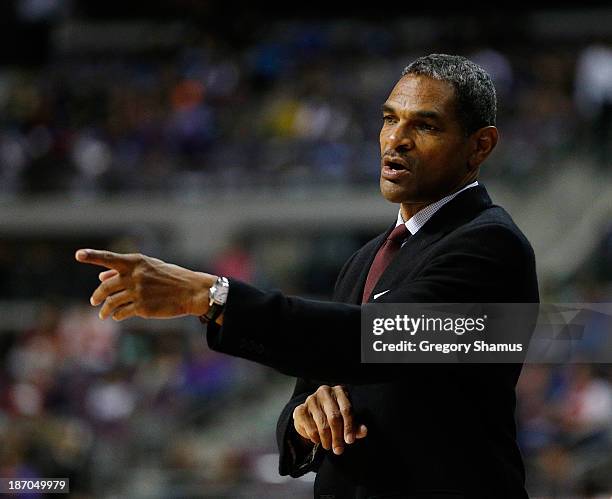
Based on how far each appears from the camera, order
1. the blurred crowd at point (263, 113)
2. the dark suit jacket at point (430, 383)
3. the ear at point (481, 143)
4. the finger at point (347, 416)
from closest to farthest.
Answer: the dark suit jacket at point (430, 383) → the finger at point (347, 416) → the ear at point (481, 143) → the blurred crowd at point (263, 113)

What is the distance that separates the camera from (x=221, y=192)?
1194cm

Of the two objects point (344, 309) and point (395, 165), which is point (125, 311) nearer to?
point (344, 309)

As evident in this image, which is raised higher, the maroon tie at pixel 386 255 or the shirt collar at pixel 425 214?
the shirt collar at pixel 425 214

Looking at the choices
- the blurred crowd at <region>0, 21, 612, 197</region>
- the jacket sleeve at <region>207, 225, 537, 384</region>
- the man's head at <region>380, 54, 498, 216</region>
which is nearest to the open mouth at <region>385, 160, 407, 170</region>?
the man's head at <region>380, 54, 498, 216</region>

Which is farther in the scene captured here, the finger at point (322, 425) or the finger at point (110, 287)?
the finger at point (322, 425)

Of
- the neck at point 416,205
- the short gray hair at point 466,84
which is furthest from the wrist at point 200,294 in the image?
the short gray hair at point 466,84

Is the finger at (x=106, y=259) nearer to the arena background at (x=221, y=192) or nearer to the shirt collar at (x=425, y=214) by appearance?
the shirt collar at (x=425, y=214)

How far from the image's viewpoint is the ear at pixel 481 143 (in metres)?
2.83

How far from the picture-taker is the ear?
2.83 metres

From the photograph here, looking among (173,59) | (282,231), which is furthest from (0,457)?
(173,59)

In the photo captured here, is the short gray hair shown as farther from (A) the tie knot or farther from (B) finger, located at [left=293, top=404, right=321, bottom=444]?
(B) finger, located at [left=293, top=404, right=321, bottom=444]

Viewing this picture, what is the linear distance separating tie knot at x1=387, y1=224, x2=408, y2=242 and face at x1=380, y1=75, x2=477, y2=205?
0.08 m

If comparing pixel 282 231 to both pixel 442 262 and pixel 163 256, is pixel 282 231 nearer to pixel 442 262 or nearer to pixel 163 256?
pixel 163 256

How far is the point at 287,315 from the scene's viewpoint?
2.42 meters
